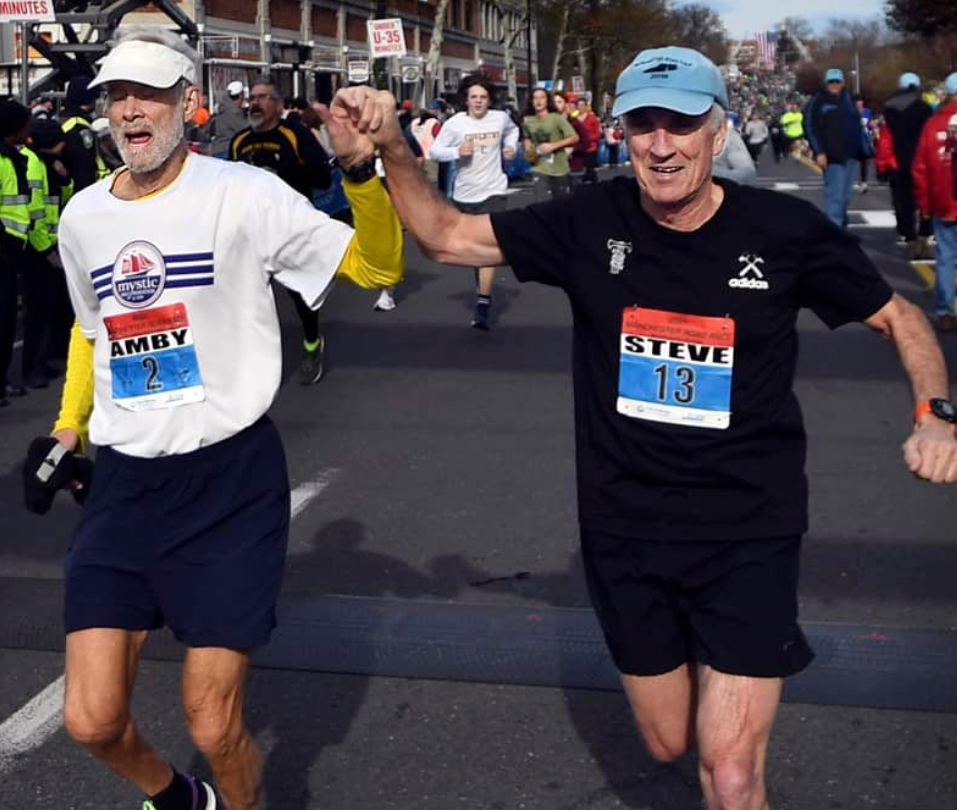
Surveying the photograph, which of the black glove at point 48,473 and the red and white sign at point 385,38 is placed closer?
the black glove at point 48,473

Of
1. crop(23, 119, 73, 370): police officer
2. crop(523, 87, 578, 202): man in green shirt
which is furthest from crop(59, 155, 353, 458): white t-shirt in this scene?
crop(523, 87, 578, 202): man in green shirt

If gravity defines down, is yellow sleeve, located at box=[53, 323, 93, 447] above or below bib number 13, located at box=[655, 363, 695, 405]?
below

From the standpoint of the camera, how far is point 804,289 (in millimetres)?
3656

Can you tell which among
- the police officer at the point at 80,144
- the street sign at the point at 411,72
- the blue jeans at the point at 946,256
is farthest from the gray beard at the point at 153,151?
the street sign at the point at 411,72

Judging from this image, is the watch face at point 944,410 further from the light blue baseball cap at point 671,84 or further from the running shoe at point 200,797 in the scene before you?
the running shoe at point 200,797

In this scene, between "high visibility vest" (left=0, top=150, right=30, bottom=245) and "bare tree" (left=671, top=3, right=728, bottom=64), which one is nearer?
"high visibility vest" (left=0, top=150, right=30, bottom=245)

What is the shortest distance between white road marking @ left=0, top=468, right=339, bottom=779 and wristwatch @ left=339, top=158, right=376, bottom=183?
2105 mm

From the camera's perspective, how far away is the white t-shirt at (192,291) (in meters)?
3.86

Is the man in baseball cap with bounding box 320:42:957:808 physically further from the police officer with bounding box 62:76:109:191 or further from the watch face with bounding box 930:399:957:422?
the police officer with bounding box 62:76:109:191

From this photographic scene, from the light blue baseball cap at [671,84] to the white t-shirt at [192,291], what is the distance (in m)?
0.76

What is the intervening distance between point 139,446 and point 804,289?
Result: 5.10 feet

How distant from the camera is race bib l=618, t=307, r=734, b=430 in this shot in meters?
3.58

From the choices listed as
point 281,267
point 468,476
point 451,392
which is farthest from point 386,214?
point 451,392

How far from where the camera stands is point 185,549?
3801mm
